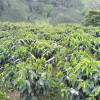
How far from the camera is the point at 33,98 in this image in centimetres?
371

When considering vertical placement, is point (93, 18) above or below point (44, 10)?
below

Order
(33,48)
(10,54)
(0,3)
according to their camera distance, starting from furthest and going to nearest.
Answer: (0,3) < (33,48) < (10,54)

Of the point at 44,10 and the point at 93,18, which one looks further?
the point at 44,10

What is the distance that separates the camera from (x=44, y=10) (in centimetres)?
7450

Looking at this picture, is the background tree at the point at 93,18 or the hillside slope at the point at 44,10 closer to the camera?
the background tree at the point at 93,18

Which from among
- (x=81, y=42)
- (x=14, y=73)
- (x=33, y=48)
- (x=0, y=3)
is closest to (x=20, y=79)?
(x=14, y=73)

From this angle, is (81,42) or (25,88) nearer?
(25,88)

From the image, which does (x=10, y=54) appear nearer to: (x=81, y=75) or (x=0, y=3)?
(x=81, y=75)

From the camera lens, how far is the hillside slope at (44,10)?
59000mm

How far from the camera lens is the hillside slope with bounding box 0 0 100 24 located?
5900 cm

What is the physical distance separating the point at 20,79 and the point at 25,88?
0.30 m

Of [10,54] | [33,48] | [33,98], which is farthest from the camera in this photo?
[33,48]

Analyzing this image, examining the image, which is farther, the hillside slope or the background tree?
the hillside slope

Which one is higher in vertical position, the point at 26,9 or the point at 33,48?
the point at 26,9
